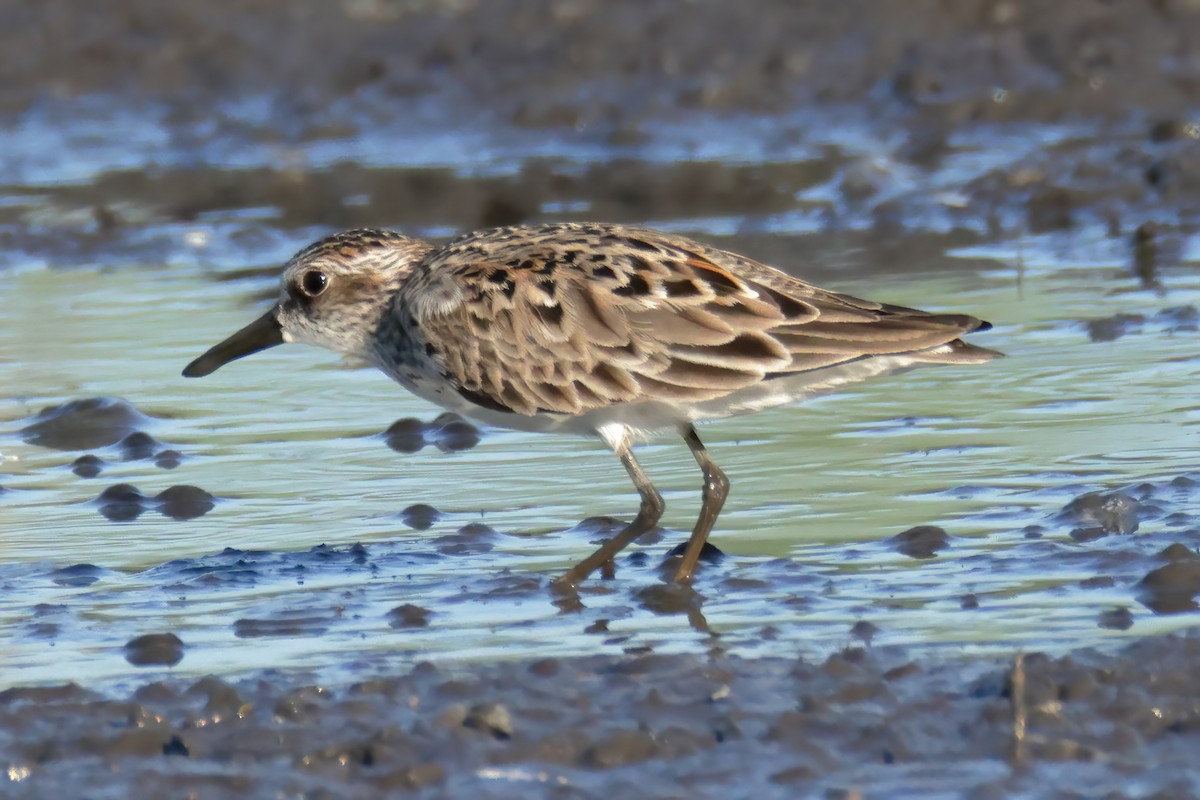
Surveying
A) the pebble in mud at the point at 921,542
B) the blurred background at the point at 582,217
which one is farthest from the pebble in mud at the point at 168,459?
the pebble in mud at the point at 921,542

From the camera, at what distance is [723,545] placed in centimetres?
743

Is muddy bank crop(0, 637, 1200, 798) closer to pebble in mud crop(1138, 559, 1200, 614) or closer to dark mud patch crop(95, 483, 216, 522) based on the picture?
pebble in mud crop(1138, 559, 1200, 614)

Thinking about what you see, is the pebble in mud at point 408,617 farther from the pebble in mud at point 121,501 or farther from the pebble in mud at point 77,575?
the pebble in mud at point 121,501

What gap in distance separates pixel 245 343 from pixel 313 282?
565mm

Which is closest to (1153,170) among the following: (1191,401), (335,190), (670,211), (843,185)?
(843,185)

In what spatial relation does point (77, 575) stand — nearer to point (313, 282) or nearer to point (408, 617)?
point (408, 617)

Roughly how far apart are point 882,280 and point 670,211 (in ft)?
9.50

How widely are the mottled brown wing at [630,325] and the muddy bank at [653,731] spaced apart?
59.0 inches

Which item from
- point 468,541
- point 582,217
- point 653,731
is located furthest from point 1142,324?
point 653,731

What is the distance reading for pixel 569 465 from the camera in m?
8.64

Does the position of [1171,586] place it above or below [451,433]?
below

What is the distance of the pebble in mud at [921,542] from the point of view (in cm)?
701

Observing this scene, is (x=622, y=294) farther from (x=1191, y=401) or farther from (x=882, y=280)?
(x=882, y=280)

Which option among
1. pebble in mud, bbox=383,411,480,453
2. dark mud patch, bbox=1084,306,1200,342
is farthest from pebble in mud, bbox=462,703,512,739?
dark mud patch, bbox=1084,306,1200,342
